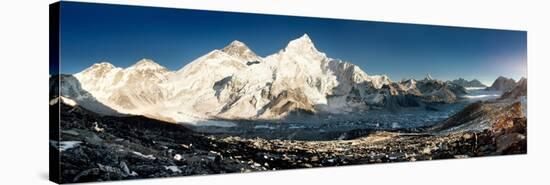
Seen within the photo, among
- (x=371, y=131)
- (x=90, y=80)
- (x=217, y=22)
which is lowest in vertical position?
(x=371, y=131)

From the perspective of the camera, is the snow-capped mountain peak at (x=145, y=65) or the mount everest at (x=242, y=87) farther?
the snow-capped mountain peak at (x=145, y=65)

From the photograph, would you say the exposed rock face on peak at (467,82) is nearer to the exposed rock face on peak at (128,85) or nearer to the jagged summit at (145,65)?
the exposed rock face on peak at (128,85)

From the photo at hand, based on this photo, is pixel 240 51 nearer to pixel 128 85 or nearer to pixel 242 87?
pixel 242 87

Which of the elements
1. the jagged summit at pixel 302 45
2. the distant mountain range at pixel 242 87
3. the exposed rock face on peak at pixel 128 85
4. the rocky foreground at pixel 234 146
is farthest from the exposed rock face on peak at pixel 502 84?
Answer: the exposed rock face on peak at pixel 128 85

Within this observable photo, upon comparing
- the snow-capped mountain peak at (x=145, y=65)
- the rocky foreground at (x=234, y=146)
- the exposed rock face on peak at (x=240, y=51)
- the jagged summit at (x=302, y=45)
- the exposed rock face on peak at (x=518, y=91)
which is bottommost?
the rocky foreground at (x=234, y=146)

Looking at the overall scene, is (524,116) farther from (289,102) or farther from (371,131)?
(289,102)

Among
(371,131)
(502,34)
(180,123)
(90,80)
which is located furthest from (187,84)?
(502,34)
